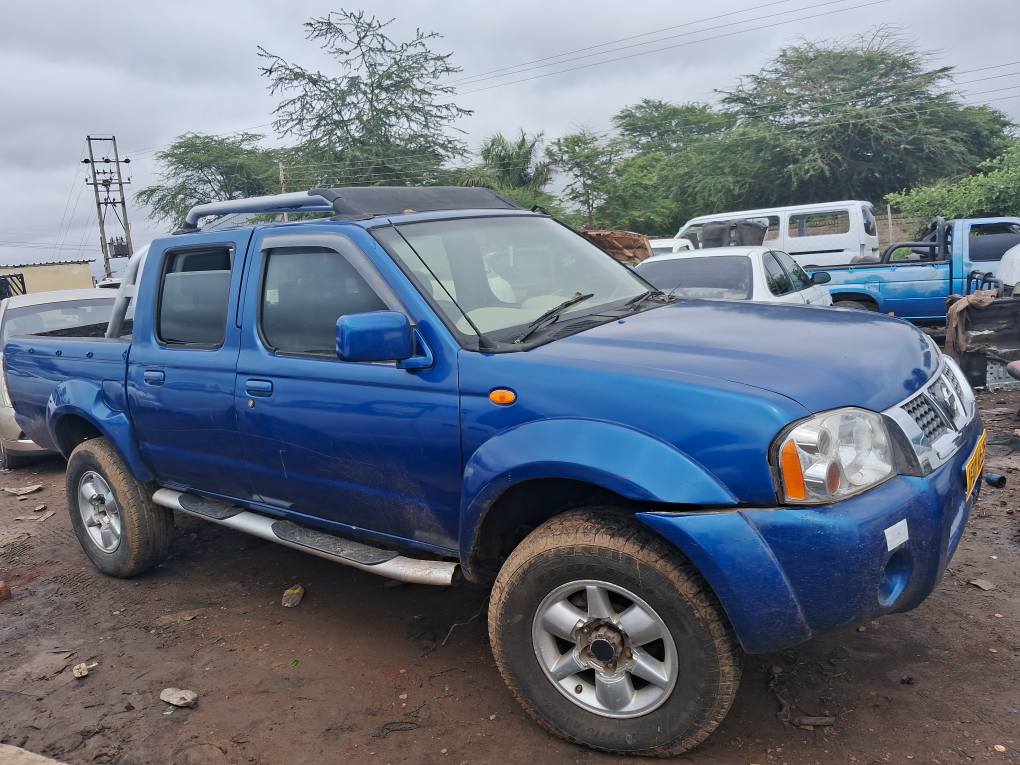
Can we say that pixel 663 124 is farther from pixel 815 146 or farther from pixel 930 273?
pixel 930 273

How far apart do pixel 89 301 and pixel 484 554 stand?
22.6ft

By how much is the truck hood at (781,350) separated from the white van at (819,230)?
13.1 metres

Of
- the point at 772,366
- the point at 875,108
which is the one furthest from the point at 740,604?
the point at 875,108

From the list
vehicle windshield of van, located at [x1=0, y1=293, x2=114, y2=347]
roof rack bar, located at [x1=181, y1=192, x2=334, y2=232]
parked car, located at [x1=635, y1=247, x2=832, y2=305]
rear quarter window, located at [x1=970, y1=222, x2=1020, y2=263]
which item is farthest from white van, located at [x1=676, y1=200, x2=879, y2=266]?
roof rack bar, located at [x1=181, y1=192, x2=334, y2=232]

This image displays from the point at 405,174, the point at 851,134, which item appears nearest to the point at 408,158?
the point at 405,174

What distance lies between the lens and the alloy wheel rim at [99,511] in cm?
461

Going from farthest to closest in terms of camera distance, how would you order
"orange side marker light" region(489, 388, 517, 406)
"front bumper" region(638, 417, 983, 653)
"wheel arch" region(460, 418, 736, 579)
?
"orange side marker light" region(489, 388, 517, 406), "wheel arch" region(460, 418, 736, 579), "front bumper" region(638, 417, 983, 653)

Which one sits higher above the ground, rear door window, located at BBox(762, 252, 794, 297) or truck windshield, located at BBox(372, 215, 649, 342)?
truck windshield, located at BBox(372, 215, 649, 342)

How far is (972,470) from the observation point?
2.83m

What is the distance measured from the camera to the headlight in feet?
7.54

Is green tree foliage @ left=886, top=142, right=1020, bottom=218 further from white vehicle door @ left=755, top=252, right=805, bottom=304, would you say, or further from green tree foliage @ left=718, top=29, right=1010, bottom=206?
white vehicle door @ left=755, top=252, right=805, bottom=304

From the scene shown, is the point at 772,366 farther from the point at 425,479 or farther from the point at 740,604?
the point at 425,479

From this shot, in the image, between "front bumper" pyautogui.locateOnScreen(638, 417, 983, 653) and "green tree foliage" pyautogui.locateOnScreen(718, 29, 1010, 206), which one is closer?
"front bumper" pyautogui.locateOnScreen(638, 417, 983, 653)

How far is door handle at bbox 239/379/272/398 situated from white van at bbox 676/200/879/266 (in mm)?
13477
